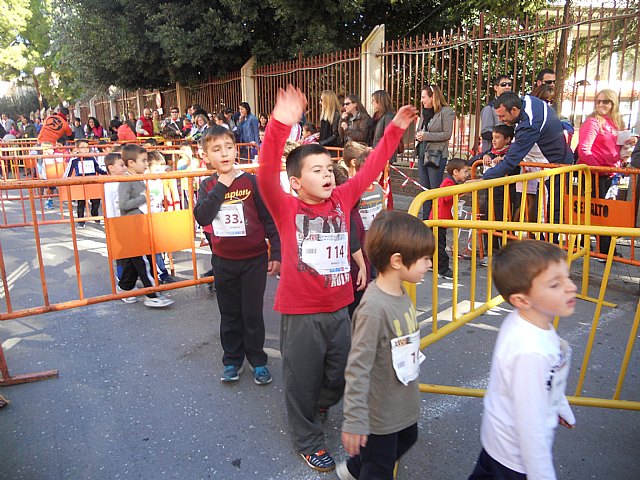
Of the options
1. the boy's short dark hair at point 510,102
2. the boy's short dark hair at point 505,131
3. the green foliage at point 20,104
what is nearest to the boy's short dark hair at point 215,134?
the boy's short dark hair at point 510,102

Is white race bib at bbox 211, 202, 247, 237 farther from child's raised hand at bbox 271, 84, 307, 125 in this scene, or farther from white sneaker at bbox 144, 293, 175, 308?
white sneaker at bbox 144, 293, 175, 308

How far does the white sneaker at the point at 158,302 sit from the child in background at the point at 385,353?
11.1 feet

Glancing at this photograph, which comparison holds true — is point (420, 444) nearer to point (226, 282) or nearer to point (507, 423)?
point (507, 423)

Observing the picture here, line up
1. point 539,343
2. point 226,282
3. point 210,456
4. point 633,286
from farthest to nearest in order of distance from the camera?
1. point 633,286
2. point 226,282
3. point 210,456
4. point 539,343

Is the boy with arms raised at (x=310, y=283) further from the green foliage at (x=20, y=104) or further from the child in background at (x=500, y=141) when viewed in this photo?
the green foliage at (x=20, y=104)

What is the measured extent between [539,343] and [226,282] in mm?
2229

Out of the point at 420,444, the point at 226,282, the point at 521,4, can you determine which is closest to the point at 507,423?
the point at 420,444

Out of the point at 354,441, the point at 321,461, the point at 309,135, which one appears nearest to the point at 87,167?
the point at 309,135

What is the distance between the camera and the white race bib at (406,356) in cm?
201

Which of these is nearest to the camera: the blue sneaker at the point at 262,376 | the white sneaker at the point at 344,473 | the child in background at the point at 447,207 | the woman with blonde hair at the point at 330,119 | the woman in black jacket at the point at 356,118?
the white sneaker at the point at 344,473

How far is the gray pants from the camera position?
2584 millimetres

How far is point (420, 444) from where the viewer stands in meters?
2.87

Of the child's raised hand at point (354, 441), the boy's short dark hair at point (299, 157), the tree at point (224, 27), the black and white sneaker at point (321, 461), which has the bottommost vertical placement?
the black and white sneaker at point (321, 461)

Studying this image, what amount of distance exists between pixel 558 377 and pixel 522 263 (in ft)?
1.28
